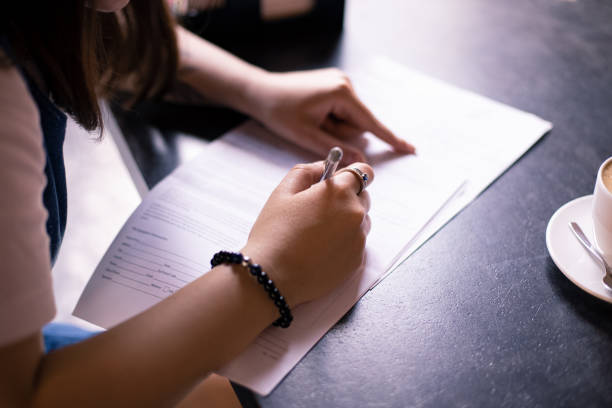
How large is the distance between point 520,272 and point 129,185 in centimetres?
123

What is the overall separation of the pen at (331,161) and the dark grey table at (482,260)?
14 cm

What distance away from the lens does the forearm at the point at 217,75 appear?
2.62 ft

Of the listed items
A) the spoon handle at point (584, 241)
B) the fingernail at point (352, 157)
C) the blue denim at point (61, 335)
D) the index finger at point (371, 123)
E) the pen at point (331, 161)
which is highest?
the pen at point (331, 161)

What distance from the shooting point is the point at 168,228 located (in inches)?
24.4

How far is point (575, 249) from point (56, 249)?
615 mm

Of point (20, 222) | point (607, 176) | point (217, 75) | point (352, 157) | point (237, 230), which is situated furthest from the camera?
point (217, 75)

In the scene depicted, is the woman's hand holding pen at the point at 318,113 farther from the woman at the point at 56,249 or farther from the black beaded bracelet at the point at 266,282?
the black beaded bracelet at the point at 266,282

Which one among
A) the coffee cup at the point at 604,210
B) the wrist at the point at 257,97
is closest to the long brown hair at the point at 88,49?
the wrist at the point at 257,97

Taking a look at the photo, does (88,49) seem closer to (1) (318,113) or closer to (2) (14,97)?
(2) (14,97)

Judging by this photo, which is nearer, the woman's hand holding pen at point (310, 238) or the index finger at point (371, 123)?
the woman's hand holding pen at point (310, 238)

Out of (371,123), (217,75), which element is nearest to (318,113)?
(371,123)

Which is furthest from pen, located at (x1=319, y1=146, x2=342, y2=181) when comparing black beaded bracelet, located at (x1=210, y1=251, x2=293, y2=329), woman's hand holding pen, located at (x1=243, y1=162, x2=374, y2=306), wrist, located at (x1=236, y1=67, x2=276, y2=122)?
wrist, located at (x1=236, y1=67, x2=276, y2=122)

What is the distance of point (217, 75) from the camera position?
0.82m

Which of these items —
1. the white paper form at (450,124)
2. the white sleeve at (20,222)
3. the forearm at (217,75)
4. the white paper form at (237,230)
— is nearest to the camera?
the white sleeve at (20,222)
